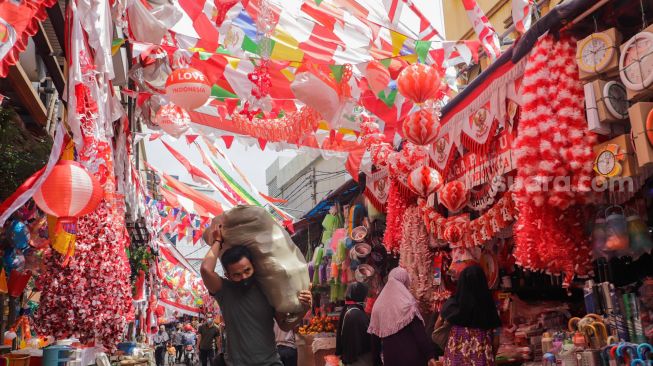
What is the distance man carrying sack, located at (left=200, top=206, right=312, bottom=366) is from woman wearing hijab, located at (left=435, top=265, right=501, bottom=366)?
81.9 inches

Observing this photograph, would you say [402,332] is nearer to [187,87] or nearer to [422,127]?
[422,127]

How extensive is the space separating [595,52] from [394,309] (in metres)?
3.54

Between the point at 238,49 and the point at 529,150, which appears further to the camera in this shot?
the point at 238,49

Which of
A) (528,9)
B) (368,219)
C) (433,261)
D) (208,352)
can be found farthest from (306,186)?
(528,9)

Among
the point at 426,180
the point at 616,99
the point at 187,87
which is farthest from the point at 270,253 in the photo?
the point at 426,180

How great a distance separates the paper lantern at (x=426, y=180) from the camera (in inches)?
281

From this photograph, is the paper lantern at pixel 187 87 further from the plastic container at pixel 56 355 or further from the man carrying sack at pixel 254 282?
the plastic container at pixel 56 355

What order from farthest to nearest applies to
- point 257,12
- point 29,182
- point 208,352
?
point 208,352 → point 257,12 → point 29,182

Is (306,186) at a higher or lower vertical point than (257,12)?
higher

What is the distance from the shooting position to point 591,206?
15.1ft

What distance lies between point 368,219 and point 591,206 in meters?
5.61

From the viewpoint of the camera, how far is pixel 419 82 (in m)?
6.16

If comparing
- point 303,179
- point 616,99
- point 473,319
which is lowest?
point 473,319

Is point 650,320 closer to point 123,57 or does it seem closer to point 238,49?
point 238,49
